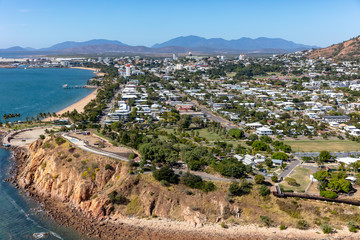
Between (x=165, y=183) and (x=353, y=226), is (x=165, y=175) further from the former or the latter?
(x=353, y=226)

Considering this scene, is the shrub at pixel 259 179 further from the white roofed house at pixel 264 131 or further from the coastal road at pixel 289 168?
the white roofed house at pixel 264 131

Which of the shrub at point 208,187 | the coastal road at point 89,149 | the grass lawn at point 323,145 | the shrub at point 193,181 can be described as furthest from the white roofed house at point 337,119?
the coastal road at point 89,149

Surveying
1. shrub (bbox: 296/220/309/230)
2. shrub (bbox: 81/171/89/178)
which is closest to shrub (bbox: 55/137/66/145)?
shrub (bbox: 81/171/89/178)

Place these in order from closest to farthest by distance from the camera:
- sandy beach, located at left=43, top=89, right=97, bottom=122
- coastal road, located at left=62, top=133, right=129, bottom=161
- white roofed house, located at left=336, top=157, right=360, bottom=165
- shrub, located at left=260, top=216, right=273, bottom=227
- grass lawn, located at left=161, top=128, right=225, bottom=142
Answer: shrub, located at left=260, top=216, right=273, bottom=227, coastal road, located at left=62, top=133, right=129, bottom=161, white roofed house, located at left=336, top=157, right=360, bottom=165, grass lawn, located at left=161, top=128, right=225, bottom=142, sandy beach, located at left=43, top=89, right=97, bottom=122

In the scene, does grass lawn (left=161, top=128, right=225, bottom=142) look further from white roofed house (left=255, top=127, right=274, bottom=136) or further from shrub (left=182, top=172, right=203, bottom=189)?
shrub (left=182, top=172, right=203, bottom=189)

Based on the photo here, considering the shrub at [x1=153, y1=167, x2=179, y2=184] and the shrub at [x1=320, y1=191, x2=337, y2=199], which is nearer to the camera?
the shrub at [x1=320, y1=191, x2=337, y2=199]

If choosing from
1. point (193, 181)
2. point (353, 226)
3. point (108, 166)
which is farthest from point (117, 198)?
point (353, 226)

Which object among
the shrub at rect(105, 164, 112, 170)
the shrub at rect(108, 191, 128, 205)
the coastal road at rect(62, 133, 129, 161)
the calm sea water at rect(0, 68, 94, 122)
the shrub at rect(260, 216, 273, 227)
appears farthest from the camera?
the calm sea water at rect(0, 68, 94, 122)

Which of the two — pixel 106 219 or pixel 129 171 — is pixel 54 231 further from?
pixel 129 171

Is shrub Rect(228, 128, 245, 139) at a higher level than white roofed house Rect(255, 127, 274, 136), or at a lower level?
higher
